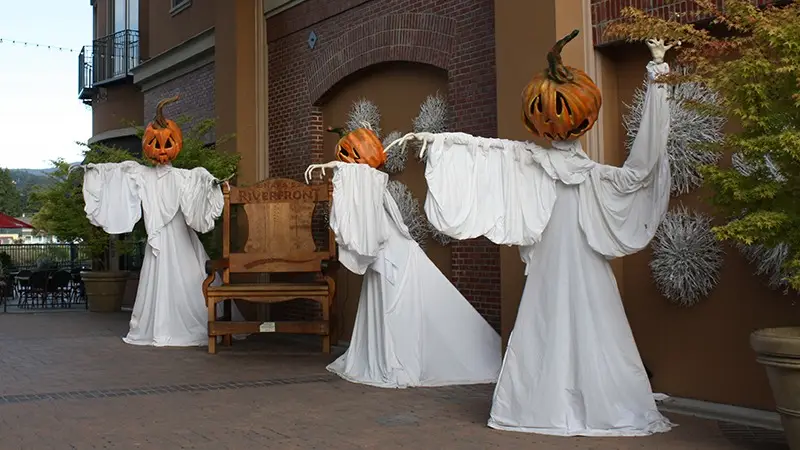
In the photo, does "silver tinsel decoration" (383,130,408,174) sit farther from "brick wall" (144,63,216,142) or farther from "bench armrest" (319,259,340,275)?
"brick wall" (144,63,216,142)

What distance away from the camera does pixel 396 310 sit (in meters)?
7.48

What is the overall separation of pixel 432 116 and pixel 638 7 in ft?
9.32

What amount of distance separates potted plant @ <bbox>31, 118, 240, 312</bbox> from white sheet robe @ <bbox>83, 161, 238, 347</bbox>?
143cm

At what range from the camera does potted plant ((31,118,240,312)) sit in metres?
11.9

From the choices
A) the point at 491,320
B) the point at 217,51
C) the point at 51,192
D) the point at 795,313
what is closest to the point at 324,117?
the point at 217,51

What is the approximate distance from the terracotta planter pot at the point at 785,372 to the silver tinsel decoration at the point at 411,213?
5049 millimetres

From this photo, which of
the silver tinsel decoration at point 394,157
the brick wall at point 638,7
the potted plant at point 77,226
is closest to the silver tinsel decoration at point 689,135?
the brick wall at point 638,7

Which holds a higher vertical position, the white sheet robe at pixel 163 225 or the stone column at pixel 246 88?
the stone column at pixel 246 88

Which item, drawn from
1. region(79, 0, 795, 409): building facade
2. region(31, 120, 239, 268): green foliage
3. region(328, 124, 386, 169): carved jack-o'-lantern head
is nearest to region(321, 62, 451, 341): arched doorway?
region(79, 0, 795, 409): building facade

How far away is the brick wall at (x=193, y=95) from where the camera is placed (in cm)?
1412

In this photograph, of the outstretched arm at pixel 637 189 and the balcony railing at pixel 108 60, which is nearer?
the outstretched arm at pixel 637 189

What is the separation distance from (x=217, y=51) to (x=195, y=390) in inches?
272

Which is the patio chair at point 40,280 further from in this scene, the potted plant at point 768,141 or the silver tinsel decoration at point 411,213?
the potted plant at point 768,141

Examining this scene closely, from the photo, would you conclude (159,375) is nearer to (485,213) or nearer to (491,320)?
(491,320)
